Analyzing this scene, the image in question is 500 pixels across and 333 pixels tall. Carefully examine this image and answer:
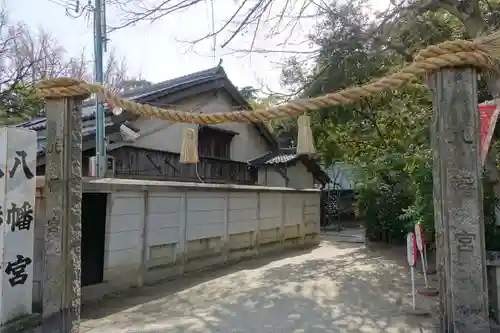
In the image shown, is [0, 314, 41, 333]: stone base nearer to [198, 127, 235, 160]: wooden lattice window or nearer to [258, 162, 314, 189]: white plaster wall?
[198, 127, 235, 160]: wooden lattice window

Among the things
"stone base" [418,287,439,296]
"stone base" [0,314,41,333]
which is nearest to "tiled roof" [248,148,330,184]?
"stone base" [418,287,439,296]

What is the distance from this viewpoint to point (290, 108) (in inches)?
128

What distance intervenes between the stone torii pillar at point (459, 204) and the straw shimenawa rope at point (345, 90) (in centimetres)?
10

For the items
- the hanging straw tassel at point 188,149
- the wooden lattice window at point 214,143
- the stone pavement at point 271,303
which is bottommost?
the stone pavement at point 271,303

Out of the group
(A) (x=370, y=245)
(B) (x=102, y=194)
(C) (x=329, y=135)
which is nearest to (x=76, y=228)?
(B) (x=102, y=194)

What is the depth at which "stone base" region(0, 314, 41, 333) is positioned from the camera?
180 inches

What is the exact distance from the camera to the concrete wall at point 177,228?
7824mm

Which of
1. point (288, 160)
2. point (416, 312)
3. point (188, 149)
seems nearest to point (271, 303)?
point (416, 312)

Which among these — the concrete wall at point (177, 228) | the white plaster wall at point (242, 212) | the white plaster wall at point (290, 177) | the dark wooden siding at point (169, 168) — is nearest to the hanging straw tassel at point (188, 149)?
the concrete wall at point (177, 228)

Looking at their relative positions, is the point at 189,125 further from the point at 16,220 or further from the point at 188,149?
the point at 16,220

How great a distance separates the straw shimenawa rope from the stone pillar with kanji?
1422mm

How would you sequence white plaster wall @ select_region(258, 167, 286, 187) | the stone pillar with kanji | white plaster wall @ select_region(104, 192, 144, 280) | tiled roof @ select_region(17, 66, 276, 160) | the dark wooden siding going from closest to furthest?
the stone pillar with kanji
white plaster wall @ select_region(104, 192, 144, 280)
the dark wooden siding
tiled roof @ select_region(17, 66, 276, 160)
white plaster wall @ select_region(258, 167, 286, 187)

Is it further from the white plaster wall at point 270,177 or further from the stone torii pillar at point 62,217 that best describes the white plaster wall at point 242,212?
the stone torii pillar at point 62,217

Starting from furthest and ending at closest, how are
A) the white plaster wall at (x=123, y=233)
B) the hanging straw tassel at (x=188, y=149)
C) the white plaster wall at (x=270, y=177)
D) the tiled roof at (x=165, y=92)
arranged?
the white plaster wall at (x=270, y=177), the tiled roof at (x=165, y=92), the hanging straw tassel at (x=188, y=149), the white plaster wall at (x=123, y=233)
